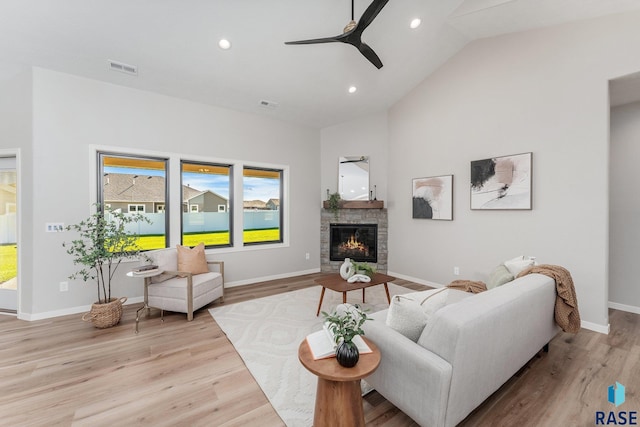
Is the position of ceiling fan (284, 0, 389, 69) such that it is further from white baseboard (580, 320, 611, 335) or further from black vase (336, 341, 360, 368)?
white baseboard (580, 320, 611, 335)

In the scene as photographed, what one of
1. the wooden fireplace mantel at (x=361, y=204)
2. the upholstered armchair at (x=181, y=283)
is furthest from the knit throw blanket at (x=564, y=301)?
the upholstered armchair at (x=181, y=283)

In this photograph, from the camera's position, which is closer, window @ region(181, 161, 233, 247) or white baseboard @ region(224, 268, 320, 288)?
window @ region(181, 161, 233, 247)

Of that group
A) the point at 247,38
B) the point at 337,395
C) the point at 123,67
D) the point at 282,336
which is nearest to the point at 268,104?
the point at 247,38

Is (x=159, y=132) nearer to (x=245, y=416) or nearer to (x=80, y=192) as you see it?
(x=80, y=192)

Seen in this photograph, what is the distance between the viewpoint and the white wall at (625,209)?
11.0 feet

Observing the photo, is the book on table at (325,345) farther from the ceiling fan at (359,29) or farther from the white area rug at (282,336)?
the ceiling fan at (359,29)

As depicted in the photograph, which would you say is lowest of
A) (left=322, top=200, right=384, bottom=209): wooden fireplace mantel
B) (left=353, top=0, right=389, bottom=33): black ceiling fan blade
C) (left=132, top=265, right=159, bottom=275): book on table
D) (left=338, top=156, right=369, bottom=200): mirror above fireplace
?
(left=132, top=265, right=159, bottom=275): book on table

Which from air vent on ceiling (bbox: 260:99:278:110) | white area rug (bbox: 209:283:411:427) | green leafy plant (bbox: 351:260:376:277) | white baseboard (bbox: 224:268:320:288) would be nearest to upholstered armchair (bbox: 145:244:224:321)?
white area rug (bbox: 209:283:411:427)

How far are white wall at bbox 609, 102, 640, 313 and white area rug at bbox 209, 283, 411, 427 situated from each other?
2.75 m

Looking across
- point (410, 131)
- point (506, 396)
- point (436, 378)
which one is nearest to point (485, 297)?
point (436, 378)

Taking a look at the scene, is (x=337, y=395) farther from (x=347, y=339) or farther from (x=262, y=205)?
(x=262, y=205)

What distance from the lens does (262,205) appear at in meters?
5.17

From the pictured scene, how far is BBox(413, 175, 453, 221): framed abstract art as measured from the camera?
4.24 meters

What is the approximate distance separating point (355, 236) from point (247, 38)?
3.92m
